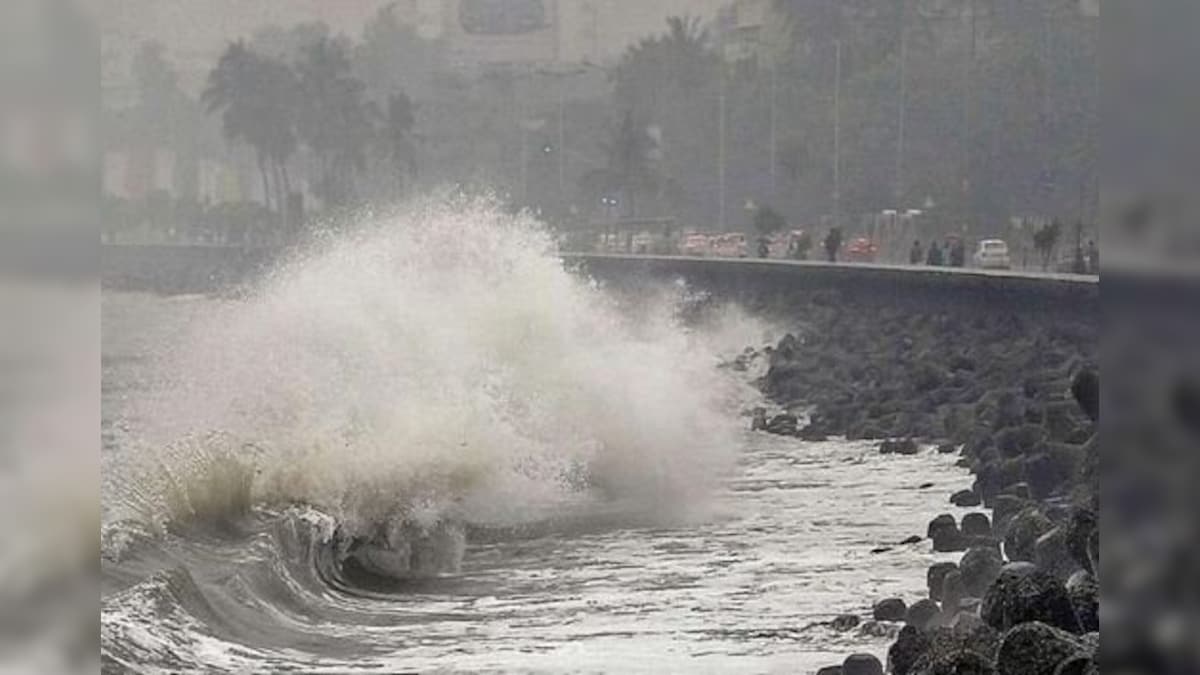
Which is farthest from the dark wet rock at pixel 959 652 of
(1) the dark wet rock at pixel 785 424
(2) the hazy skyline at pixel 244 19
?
(2) the hazy skyline at pixel 244 19

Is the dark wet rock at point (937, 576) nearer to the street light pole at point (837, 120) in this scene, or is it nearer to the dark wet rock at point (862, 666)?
the dark wet rock at point (862, 666)

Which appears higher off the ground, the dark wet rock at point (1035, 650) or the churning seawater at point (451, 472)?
the churning seawater at point (451, 472)

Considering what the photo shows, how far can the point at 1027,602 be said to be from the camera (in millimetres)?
3396

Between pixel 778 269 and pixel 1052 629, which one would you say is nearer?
pixel 1052 629

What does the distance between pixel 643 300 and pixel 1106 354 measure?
1611mm

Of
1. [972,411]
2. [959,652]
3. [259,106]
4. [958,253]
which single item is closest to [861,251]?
[958,253]

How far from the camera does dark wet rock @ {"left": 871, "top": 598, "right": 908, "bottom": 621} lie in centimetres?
354

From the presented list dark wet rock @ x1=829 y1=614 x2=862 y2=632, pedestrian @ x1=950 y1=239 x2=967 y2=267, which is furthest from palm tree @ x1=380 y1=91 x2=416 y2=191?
dark wet rock @ x1=829 y1=614 x2=862 y2=632

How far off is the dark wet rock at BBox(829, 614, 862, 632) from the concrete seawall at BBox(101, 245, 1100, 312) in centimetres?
62

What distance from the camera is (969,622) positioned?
11.3 feet

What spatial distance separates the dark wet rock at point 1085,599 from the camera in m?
3.33

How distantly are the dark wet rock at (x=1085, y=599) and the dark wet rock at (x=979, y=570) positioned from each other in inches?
Result: 6.3

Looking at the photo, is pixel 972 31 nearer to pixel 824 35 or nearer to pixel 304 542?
pixel 824 35

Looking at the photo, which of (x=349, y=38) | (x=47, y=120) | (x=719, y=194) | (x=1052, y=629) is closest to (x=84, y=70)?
(x=47, y=120)
